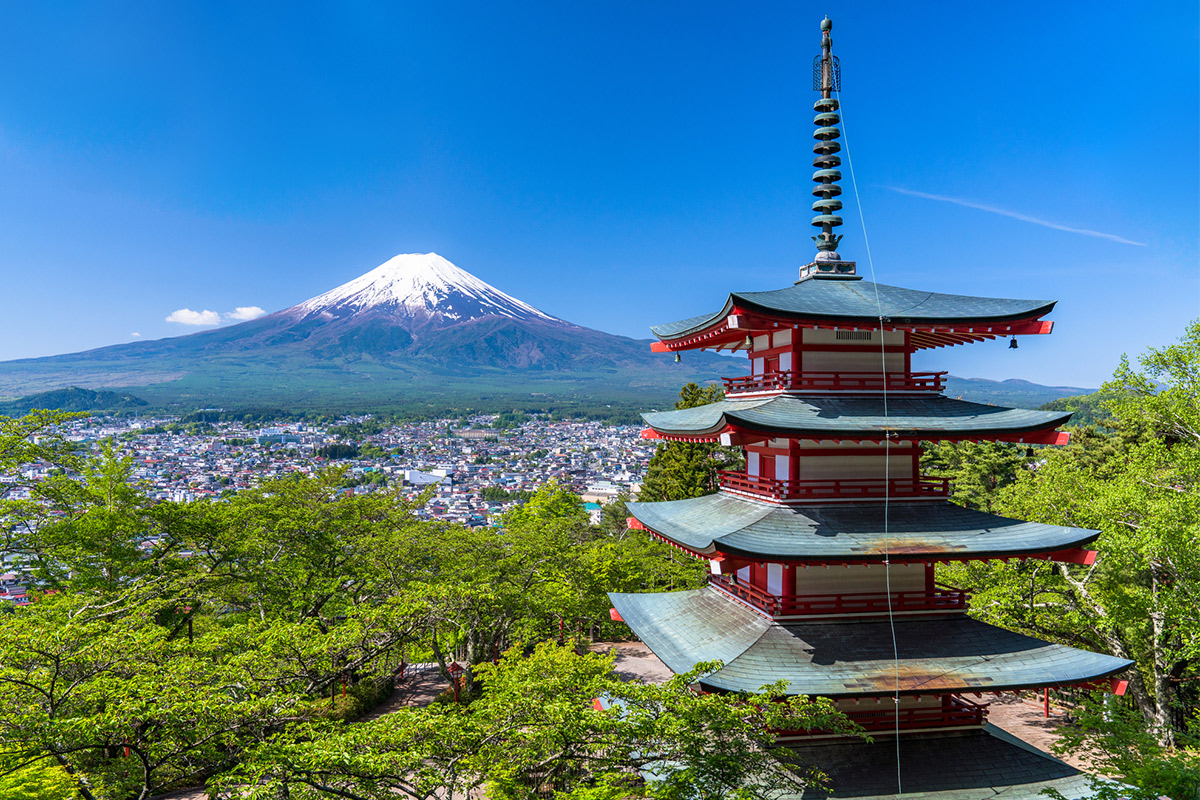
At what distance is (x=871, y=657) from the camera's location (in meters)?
8.95

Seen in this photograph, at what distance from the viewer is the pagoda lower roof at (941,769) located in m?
8.27

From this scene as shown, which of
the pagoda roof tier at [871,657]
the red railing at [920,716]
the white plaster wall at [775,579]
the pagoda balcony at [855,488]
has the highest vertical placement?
the pagoda balcony at [855,488]

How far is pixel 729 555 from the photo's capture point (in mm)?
8742

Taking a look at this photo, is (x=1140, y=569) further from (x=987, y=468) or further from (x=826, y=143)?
(x=987, y=468)

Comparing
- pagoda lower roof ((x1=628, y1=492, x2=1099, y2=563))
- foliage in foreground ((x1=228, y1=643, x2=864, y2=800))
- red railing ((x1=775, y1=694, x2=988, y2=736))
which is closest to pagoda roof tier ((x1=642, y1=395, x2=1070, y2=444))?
pagoda lower roof ((x1=628, y1=492, x2=1099, y2=563))

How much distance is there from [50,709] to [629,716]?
831 centimetres

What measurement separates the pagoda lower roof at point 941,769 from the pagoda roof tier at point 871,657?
122 centimetres

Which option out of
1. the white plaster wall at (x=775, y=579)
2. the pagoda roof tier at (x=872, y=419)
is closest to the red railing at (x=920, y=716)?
the white plaster wall at (x=775, y=579)

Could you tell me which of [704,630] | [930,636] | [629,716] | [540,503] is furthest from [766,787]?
[540,503]

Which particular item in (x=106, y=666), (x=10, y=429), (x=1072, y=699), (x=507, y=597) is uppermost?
(x=10, y=429)

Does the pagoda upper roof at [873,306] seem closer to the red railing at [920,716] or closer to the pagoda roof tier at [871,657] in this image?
the pagoda roof tier at [871,657]

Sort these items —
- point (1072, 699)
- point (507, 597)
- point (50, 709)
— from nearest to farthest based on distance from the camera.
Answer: point (50, 709) < point (1072, 699) < point (507, 597)

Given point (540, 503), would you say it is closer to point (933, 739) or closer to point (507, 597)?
point (507, 597)

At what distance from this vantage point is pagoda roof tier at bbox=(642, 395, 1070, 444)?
923 centimetres
